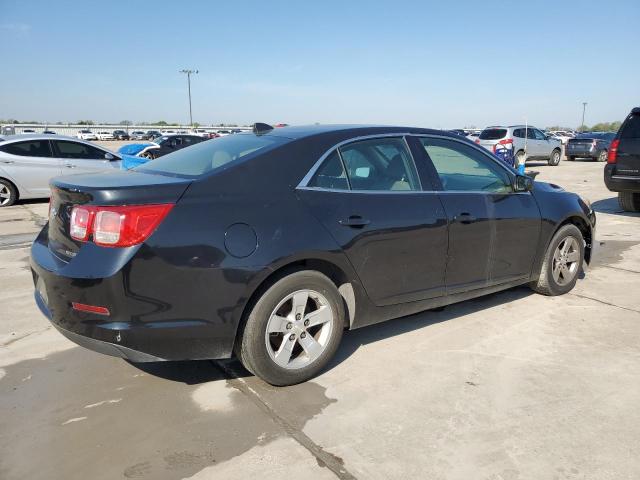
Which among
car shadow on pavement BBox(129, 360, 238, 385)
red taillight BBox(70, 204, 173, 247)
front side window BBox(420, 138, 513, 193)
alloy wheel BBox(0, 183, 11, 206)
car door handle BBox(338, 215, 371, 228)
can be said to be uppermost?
front side window BBox(420, 138, 513, 193)

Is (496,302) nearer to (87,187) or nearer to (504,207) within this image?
(504,207)

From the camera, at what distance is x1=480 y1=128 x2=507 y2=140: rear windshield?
20.3 meters

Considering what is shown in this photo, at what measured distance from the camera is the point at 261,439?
2686 millimetres

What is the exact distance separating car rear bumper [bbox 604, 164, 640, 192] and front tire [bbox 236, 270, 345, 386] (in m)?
7.91

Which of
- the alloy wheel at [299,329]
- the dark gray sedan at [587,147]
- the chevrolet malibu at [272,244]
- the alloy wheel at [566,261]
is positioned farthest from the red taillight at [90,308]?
the dark gray sedan at [587,147]

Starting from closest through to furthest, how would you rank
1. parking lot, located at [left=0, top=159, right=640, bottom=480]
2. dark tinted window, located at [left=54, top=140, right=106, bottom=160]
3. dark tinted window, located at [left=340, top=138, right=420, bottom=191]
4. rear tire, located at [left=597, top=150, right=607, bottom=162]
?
parking lot, located at [left=0, top=159, right=640, bottom=480] < dark tinted window, located at [left=340, top=138, right=420, bottom=191] < dark tinted window, located at [left=54, top=140, right=106, bottom=160] < rear tire, located at [left=597, top=150, right=607, bottom=162]

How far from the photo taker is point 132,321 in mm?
2699

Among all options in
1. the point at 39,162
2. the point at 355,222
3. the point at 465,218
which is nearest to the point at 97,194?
the point at 355,222

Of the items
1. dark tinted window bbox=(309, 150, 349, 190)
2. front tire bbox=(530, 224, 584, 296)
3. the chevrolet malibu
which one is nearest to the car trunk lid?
the chevrolet malibu

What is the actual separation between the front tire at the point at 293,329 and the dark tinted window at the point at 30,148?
10232 mm

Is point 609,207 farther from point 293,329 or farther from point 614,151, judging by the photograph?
point 293,329

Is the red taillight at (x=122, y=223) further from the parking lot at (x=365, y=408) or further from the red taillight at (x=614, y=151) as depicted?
the red taillight at (x=614, y=151)

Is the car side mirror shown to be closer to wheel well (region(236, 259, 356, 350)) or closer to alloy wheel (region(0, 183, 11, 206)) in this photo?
wheel well (region(236, 259, 356, 350))

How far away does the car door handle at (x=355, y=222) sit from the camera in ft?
10.7
